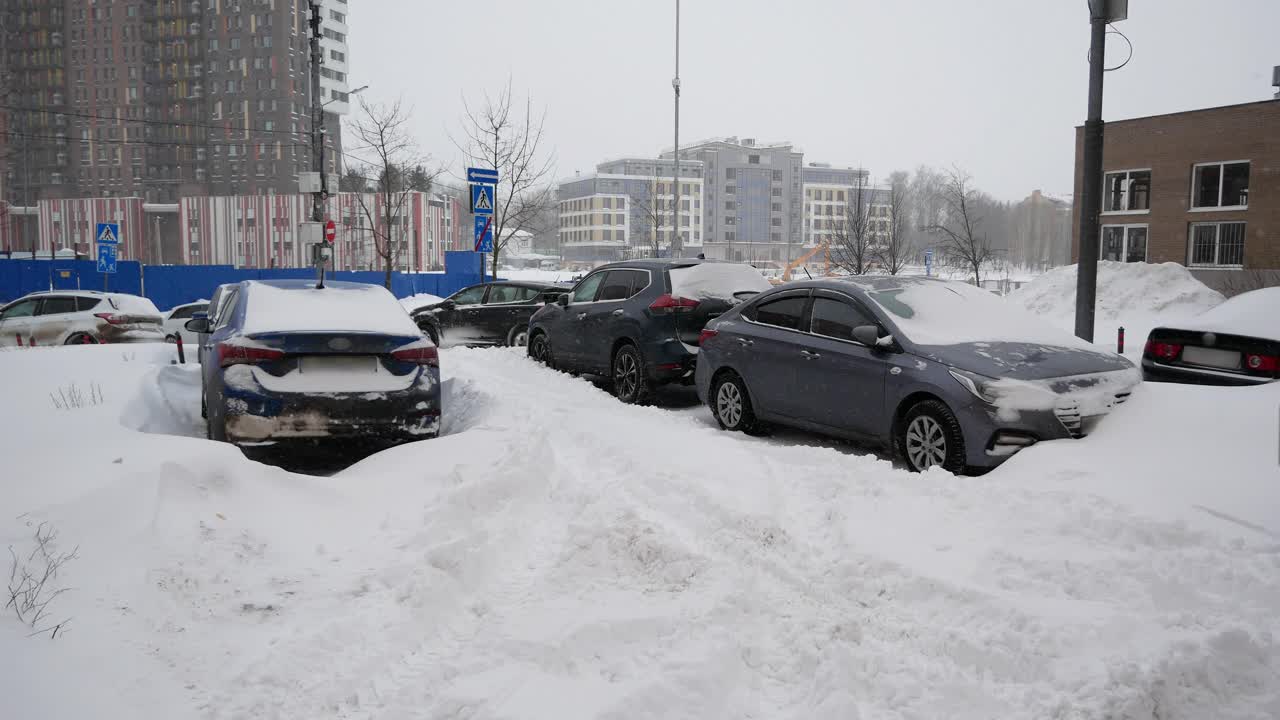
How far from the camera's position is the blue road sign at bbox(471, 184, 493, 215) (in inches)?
800

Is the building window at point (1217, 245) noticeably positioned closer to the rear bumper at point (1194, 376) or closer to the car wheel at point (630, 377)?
the rear bumper at point (1194, 376)

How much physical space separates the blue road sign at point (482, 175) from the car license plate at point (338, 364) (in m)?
13.8

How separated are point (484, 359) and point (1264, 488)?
11.0 m

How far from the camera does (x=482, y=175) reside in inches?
811

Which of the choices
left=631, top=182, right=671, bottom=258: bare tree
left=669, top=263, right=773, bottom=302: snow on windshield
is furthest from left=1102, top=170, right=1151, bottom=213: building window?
left=669, top=263, right=773, bottom=302: snow on windshield

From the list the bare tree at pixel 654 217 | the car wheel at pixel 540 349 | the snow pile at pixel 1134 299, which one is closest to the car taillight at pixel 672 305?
the car wheel at pixel 540 349

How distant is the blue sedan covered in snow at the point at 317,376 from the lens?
6.77 m

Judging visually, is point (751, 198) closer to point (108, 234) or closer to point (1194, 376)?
point (108, 234)

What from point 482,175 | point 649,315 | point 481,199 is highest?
point 482,175

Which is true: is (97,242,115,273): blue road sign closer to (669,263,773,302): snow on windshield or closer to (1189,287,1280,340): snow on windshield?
(669,263,773,302): snow on windshield

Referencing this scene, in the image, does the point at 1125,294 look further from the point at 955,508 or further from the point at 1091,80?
the point at 955,508

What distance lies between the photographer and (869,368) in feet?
24.4

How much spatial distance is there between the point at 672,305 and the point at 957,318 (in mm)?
3950

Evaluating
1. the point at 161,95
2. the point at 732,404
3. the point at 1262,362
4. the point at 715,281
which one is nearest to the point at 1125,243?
the point at 715,281
